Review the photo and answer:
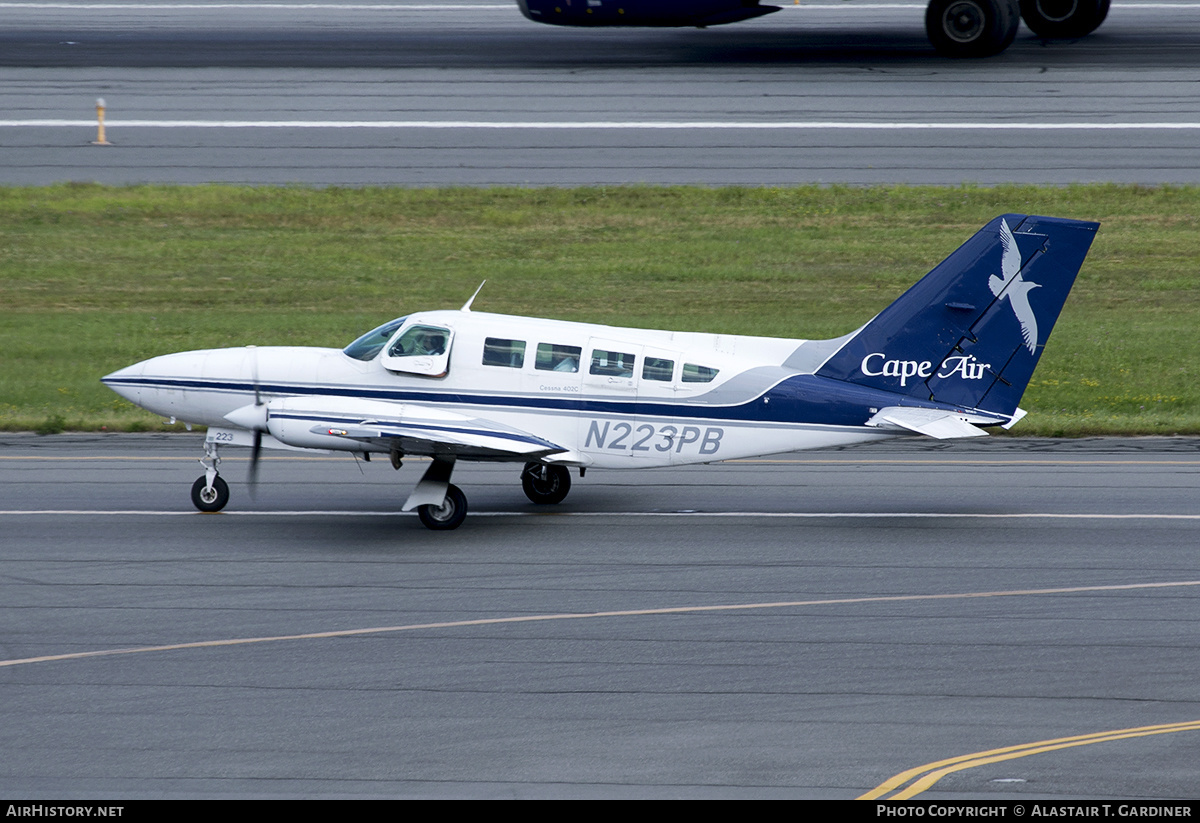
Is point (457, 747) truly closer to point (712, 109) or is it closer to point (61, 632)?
point (61, 632)

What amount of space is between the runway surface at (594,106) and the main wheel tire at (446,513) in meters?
17.1

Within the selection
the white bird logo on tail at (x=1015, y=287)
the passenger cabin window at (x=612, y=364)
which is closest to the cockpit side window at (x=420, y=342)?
the passenger cabin window at (x=612, y=364)

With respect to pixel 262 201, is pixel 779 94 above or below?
above

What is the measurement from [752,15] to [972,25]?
643cm

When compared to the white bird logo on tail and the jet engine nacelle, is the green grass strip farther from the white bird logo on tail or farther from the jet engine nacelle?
the white bird logo on tail

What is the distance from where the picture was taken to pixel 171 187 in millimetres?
31594

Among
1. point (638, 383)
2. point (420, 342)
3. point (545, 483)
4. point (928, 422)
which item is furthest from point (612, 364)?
point (928, 422)

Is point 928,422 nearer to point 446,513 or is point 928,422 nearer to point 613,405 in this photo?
point 613,405

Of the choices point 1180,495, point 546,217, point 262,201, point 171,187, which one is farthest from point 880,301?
point 171,187

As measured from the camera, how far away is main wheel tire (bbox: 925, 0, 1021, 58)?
37.0 metres

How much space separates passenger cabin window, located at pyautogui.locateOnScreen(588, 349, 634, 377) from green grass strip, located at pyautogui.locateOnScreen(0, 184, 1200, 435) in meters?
9.74

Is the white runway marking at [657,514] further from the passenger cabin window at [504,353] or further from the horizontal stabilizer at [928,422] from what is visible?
the passenger cabin window at [504,353]

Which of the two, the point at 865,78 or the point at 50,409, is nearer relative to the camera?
the point at 50,409

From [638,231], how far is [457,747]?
70.3 feet
